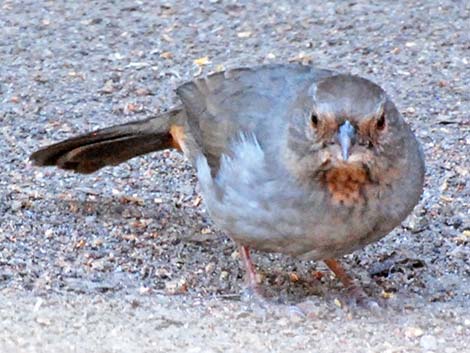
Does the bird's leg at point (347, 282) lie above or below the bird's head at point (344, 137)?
below

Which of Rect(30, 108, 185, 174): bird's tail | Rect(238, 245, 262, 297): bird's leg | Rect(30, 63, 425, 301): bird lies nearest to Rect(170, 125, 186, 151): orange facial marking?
Rect(30, 108, 185, 174): bird's tail

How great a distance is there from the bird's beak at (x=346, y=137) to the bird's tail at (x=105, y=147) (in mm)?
1632

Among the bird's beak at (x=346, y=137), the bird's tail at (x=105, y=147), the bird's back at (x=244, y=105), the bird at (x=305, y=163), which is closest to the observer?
the bird's beak at (x=346, y=137)

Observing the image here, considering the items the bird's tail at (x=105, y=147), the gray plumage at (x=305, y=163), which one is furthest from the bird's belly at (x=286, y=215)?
the bird's tail at (x=105, y=147)

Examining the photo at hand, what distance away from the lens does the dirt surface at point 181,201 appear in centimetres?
517

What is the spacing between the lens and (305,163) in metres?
5.13

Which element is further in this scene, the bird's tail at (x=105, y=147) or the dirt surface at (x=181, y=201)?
the bird's tail at (x=105, y=147)

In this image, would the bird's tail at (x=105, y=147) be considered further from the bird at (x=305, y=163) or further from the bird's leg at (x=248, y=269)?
the bird's leg at (x=248, y=269)

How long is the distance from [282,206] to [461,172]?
180 cm

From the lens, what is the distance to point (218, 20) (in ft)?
29.3

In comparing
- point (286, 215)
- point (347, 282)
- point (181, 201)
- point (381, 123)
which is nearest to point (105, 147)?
point (181, 201)

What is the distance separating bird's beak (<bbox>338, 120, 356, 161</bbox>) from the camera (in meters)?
4.84

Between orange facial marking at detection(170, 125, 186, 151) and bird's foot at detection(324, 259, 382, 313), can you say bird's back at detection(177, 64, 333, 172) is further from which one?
bird's foot at detection(324, 259, 382, 313)

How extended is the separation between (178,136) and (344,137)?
1.51 meters
